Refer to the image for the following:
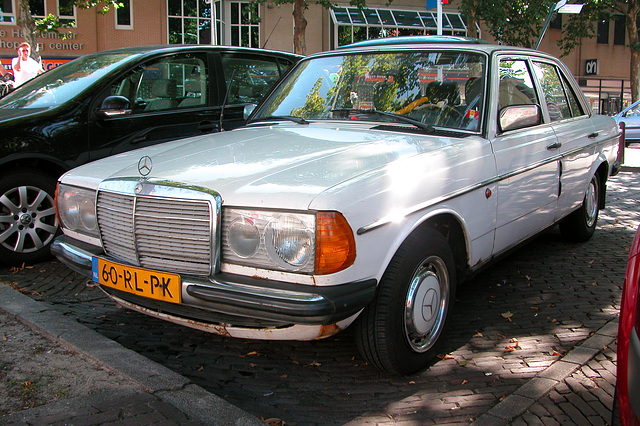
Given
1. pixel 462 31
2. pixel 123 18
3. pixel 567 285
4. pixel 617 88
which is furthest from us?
pixel 617 88

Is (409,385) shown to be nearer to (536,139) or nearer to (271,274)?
(271,274)

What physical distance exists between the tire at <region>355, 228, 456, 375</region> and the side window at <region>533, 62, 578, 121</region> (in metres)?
2.27

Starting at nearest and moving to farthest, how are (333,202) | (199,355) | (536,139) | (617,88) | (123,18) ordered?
(333,202) → (199,355) → (536,139) → (123,18) → (617,88)

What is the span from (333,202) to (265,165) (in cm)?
63

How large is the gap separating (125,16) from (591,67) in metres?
25.6

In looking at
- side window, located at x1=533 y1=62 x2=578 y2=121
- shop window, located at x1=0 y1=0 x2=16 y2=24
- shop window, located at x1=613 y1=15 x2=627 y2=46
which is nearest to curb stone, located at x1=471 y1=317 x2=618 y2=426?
side window, located at x1=533 y1=62 x2=578 y2=121

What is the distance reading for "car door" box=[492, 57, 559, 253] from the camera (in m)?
4.02

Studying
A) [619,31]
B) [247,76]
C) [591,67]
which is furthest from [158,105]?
[619,31]

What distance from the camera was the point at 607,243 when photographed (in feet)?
20.7

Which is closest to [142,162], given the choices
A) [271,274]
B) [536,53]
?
[271,274]

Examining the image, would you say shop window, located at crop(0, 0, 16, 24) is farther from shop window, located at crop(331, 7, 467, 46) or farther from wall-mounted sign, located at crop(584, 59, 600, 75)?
wall-mounted sign, located at crop(584, 59, 600, 75)

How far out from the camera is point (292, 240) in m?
2.74

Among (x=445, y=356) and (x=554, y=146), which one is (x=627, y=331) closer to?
(x=445, y=356)

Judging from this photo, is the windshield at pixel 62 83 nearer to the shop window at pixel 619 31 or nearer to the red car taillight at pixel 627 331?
the red car taillight at pixel 627 331
